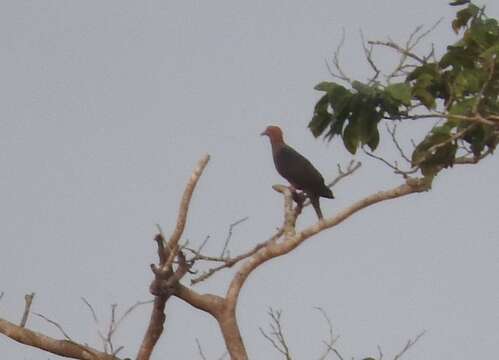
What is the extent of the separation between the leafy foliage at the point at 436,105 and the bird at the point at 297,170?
11.2 ft

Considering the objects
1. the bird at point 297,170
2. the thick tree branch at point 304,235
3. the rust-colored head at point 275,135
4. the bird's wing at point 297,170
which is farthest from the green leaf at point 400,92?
the rust-colored head at point 275,135

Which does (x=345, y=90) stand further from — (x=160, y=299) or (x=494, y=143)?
(x=160, y=299)

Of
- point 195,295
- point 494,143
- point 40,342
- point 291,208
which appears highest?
point 291,208

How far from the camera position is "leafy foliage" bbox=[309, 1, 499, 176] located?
361 cm

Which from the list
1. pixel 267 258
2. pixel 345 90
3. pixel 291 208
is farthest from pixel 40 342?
pixel 345 90

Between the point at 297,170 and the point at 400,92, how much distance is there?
4991 millimetres

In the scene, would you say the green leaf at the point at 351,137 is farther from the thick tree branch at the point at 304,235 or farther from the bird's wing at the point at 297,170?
the bird's wing at the point at 297,170

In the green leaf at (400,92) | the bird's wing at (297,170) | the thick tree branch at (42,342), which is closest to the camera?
the green leaf at (400,92)

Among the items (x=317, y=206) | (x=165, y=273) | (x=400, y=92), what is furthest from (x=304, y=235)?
(x=317, y=206)

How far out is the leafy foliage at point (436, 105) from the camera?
3.61 meters

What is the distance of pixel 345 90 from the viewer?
12.1 feet

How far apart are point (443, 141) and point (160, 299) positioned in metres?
1.63

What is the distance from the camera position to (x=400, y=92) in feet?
11.7

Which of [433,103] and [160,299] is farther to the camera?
[160,299]
